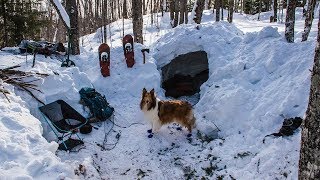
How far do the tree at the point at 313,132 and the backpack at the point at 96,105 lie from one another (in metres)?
5.48

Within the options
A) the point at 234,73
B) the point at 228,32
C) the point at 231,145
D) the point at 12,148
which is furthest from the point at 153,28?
the point at 12,148

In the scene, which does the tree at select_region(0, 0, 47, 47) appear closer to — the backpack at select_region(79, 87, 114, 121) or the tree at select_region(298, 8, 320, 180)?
the backpack at select_region(79, 87, 114, 121)

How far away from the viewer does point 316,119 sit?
11.8 ft

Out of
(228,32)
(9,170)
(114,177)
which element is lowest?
(114,177)

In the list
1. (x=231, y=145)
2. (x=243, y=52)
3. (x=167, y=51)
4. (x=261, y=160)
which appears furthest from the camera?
(x=167, y=51)

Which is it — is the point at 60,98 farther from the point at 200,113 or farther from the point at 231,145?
the point at 231,145

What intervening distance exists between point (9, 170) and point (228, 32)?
844 centimetres

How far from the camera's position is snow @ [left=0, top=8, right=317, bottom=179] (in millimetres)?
5688

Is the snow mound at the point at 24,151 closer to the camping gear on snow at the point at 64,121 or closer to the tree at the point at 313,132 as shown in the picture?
the camping gear on snow at the point at 64,121

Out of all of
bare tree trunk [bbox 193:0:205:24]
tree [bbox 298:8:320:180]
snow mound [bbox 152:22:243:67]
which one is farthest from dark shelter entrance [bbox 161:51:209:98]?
tree [bbox 298:8:320:180]

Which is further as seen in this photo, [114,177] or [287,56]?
[287,56]

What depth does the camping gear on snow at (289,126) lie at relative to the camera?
628cm

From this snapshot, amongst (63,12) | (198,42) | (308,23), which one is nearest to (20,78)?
(63,12)

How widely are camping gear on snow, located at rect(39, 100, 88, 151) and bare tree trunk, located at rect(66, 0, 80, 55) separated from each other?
3937mm
